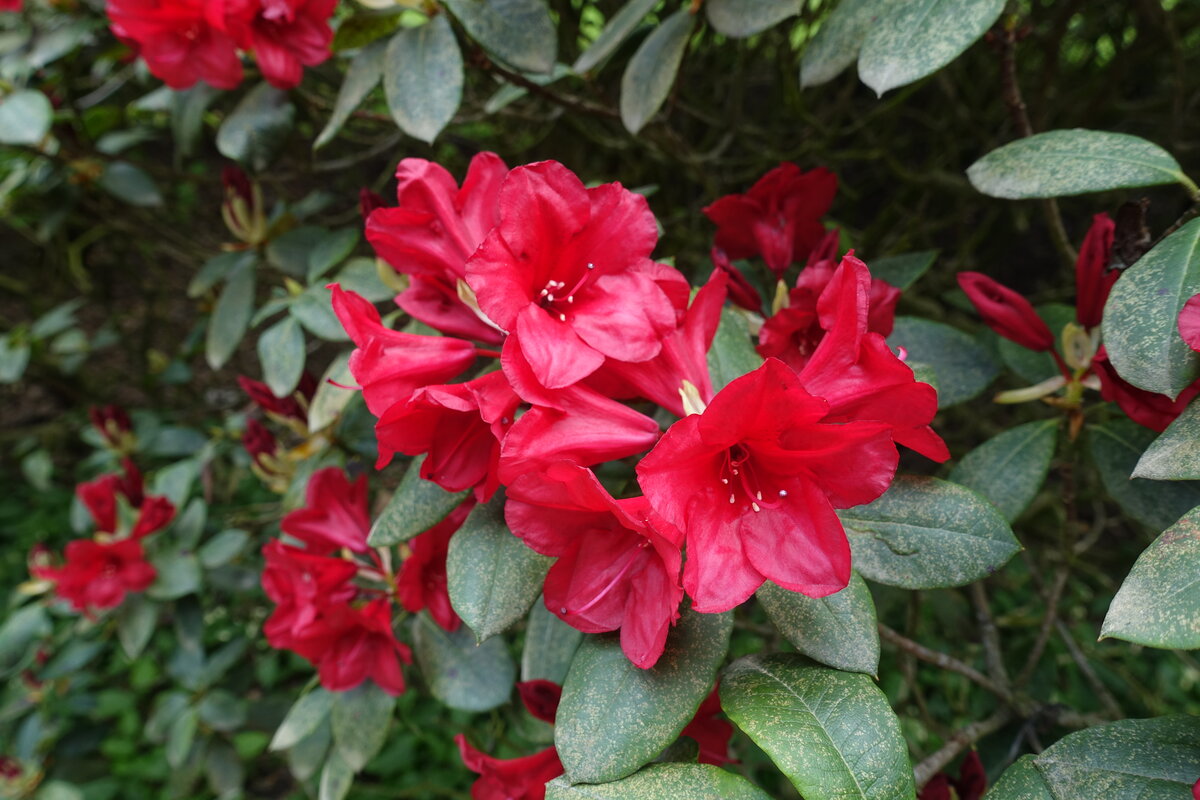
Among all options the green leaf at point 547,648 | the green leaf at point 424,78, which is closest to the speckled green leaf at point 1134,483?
the green leaf at point 547,648

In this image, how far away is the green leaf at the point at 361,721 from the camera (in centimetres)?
115

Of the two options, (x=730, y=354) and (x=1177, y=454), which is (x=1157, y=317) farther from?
(x=730, y=354)

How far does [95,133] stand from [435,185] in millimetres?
1536

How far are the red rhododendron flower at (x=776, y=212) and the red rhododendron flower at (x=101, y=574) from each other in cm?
134

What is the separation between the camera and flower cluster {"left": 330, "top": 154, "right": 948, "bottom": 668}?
59cm

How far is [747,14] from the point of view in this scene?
37.7 inches

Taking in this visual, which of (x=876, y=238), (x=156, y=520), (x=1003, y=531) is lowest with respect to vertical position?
(x=156, y=520)

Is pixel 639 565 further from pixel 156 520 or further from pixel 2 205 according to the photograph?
pixel 2 205

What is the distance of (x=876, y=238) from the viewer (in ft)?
6.27

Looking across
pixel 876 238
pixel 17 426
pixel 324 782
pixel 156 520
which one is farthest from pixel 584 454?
pixel 17 426

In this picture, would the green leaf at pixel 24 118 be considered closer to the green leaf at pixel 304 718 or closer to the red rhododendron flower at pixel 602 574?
the green leaf at pixel 304 718

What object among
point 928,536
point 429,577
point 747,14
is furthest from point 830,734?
point 747,14

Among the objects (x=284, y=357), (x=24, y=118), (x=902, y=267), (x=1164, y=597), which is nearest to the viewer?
(x=1164, y=597)

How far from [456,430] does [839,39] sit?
0.60 meters
